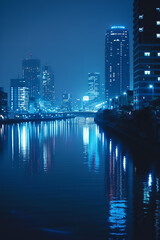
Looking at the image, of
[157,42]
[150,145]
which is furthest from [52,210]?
[157,42]

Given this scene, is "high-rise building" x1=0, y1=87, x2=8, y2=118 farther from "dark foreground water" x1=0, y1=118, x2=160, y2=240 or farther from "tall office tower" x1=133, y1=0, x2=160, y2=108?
"dark foreground water" x1=0, y1=118, x2=160, y2=240

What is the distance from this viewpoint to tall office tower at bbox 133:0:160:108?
126562mm

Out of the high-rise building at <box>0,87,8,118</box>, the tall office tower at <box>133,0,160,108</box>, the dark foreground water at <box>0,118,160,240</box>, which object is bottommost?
the dark foreground water at <box>0,118,160,240</box>

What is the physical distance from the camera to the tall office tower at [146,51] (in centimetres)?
12656

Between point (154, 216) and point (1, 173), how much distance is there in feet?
35.0

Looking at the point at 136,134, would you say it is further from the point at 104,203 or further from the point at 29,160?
the point at 104,203

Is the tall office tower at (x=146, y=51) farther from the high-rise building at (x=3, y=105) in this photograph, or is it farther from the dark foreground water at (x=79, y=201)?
the dark foreground water at (x=79, y=201)

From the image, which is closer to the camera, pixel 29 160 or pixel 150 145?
pixel 29 160

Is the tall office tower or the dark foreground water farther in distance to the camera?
the tall office tower

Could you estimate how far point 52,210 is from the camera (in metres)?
11.9

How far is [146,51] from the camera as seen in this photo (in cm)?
13112

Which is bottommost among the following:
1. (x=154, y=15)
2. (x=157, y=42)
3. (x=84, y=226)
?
(x=84, y=226)

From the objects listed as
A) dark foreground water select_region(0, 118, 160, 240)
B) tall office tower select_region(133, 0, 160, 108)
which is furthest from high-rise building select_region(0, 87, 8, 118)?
dark foreground water select_region(0, 118, 160, 240)

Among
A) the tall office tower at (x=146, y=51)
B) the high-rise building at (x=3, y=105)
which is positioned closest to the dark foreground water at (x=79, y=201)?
the tall office tower at (x=146, y=51)
